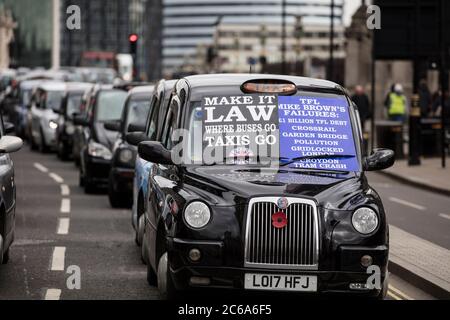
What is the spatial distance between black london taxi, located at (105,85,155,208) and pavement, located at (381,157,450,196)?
22.1ft

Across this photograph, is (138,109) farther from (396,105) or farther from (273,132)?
(396,105)

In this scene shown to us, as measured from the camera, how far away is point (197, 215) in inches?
376

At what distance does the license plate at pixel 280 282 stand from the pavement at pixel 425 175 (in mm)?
14929

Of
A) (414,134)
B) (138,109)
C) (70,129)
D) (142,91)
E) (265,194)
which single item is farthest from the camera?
(70,129)

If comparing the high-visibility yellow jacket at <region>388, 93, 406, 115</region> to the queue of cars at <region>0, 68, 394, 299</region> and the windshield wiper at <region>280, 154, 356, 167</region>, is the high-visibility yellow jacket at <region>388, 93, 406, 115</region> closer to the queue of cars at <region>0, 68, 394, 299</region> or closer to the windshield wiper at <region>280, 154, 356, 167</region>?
the queue of cars at <region>0, 68, 394, 299</region>

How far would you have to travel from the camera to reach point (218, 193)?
9695 mm

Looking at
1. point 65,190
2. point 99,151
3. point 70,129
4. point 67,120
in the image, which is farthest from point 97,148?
point 67,120

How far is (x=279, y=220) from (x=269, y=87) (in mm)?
1799

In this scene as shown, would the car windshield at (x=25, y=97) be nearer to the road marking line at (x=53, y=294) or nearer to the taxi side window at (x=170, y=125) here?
the taxi side window at (x=170, y=125)

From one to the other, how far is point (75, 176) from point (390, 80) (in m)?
36.7

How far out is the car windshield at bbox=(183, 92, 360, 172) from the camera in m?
10.5

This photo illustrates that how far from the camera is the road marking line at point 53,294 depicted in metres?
10.7

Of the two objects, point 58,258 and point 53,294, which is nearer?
point 53,294
